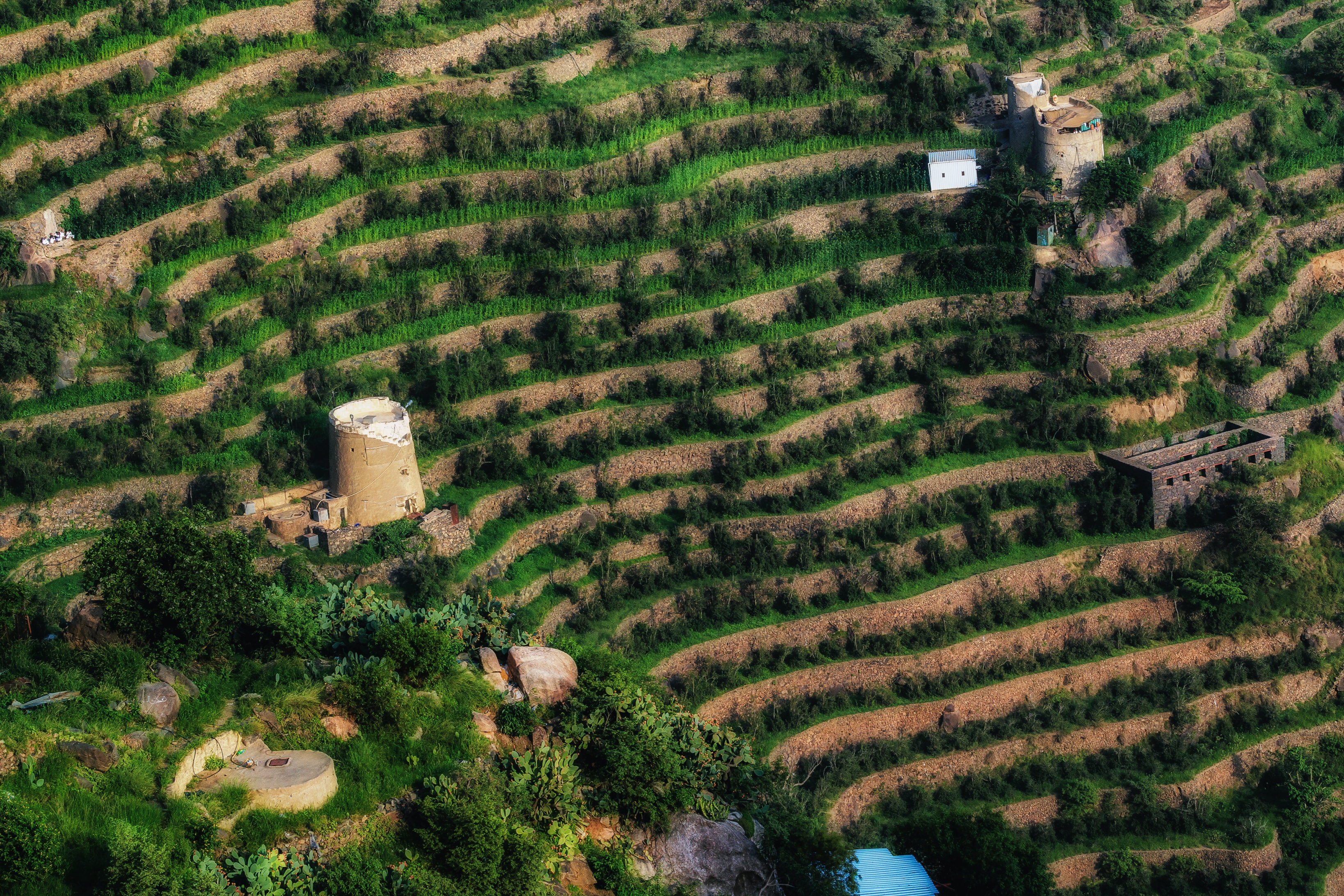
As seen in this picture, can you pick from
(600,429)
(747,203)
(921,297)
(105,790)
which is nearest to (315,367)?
(600,429)

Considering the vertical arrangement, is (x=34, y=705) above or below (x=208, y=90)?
below

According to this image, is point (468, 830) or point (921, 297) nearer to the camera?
point (468, 830)

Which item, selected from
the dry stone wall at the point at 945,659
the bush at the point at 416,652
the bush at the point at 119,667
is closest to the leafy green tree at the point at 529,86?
the dry stone wall at the point at 945,659

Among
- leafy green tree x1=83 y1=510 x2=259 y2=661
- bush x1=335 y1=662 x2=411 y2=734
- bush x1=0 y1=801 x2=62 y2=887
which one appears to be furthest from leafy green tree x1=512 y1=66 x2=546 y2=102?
bush x1=0 y1=801 x2=62 y2=887

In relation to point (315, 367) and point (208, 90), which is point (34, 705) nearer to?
point (315, 367)

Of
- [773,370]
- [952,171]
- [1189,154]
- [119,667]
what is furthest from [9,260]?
[1189,154]

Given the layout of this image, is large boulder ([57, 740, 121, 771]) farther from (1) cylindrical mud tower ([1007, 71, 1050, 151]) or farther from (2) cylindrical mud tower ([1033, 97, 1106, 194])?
(1) cylindrical mud tower ([1007, 71, 1050, 151])

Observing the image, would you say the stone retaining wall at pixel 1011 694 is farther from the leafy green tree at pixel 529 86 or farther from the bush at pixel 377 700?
the leafy green tree at pixel 529 86
